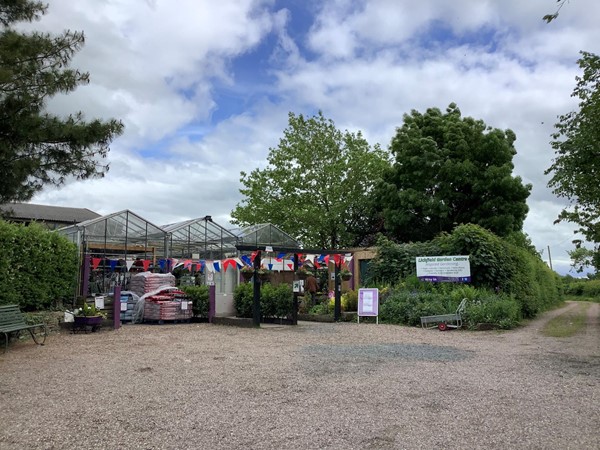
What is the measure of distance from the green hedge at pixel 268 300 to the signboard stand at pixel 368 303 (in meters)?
2.30

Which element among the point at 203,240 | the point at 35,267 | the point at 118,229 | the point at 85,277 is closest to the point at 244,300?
the point at 85,277

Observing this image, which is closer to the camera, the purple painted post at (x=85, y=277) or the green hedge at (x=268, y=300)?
the green hedge at (x=268, y=300)

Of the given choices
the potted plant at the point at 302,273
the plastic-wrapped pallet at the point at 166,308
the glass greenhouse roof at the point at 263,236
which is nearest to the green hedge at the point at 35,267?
the plastic-wrapped pallet at the point at 166,308

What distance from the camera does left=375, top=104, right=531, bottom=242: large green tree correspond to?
2470 cm

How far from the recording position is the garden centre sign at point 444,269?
16.7m

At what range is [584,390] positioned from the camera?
668 cm

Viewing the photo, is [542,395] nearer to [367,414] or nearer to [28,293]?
[367,414]

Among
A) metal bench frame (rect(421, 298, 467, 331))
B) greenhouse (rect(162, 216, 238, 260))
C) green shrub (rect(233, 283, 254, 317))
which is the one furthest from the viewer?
greenhouse (rect(162, 216, 238, 260))

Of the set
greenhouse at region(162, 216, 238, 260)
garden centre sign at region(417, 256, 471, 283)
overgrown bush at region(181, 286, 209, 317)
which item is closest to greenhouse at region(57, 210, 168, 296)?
greenhouse at region(162, 216, 238, 260)

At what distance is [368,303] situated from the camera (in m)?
16.5

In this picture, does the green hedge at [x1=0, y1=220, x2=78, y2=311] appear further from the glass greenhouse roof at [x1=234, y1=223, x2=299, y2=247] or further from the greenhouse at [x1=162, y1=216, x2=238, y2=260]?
the glass greenhouse roof at [x1=234, y1=223, x2=299, y2=247]

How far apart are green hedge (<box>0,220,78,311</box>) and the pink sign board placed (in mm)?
8427

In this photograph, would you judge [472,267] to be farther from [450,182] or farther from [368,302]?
[450,182]

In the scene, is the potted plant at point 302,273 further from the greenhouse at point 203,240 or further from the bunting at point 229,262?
the greenhouse at point 203,240
